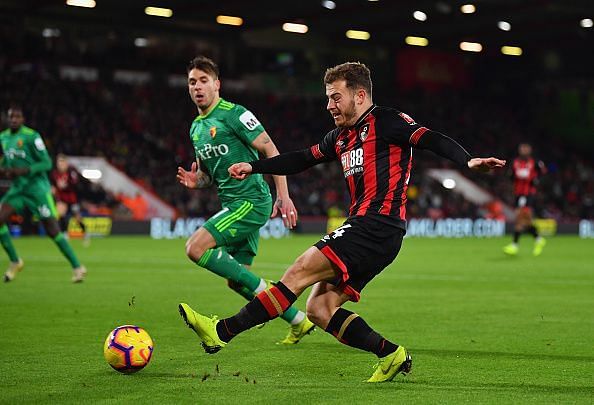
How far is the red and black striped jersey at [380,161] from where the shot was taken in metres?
6.18

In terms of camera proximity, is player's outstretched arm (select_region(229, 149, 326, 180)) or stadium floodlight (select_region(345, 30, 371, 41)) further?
stadium floodlight (select_region(345, 30, 371, 41))

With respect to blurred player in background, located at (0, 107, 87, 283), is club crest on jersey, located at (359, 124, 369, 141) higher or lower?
higher

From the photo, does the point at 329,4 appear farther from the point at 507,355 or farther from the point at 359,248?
the point at 359,248

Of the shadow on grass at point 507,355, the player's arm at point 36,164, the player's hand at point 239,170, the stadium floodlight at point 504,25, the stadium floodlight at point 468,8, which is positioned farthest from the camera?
the stadium floodlight at point 504,25

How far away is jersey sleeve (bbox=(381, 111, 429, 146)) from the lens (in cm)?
610

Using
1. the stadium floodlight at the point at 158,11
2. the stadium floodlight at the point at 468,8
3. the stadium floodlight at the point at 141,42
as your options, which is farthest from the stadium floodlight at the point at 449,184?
the stadium floodlight at the point at 141,42

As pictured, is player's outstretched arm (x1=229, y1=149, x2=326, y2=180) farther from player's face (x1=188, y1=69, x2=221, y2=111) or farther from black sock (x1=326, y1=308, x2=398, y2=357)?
player's face (x1=188, y1=69, x2=221, y2=111)

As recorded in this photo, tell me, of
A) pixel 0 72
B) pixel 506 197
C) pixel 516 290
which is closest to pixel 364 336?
pixel 516 290

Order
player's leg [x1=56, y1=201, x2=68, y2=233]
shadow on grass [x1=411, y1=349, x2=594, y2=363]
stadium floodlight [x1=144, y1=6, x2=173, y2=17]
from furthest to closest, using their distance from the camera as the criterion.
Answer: stadium floodlight [x1=144, y1=6, x2=173, y2=17] → player's leg [x1=56, y1=201, x2=68, y2=233] → shadow on grass [x1=411, y1=349, x2=594, y2=363]

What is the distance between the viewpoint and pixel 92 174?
3291 cm

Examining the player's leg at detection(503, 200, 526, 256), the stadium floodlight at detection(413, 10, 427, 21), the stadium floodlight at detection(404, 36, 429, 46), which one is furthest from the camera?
the stadium floodlight at detection(404, 36, 429, 46)

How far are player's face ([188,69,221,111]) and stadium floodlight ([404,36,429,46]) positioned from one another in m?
37.9

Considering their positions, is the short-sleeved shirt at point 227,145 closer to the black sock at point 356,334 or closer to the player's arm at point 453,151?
the black sock at point 356,334

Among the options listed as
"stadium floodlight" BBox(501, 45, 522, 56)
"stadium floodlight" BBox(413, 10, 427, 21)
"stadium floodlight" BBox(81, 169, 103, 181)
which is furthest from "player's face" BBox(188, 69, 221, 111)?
"stadium floodlight" BBox(501, 45, 522, 56)
